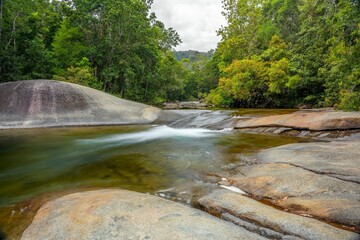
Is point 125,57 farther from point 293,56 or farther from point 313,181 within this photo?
point 313,181

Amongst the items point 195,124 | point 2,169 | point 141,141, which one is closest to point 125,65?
point 195,124

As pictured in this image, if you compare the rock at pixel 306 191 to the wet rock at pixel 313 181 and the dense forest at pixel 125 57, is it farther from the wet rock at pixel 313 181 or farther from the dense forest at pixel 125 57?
the dense forest at pixel 125 57

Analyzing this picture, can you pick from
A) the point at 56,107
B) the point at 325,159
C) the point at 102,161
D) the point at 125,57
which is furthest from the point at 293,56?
the point at 102,161

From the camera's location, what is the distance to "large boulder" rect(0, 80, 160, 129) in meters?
11.2

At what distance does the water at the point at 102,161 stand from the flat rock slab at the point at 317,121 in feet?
3.17

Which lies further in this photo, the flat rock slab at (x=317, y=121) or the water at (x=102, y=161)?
the flat rock slab at (x=317, y=121)

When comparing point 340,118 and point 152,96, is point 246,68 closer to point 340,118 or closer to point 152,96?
point 152,96

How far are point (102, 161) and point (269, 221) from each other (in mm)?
4611

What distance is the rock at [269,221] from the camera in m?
2.19

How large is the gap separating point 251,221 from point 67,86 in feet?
42.1

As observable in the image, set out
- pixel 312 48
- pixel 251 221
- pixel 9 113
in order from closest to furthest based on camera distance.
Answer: pixel 251 221 < pixel 9 113 < pixel 312 48

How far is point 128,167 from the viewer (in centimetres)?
530

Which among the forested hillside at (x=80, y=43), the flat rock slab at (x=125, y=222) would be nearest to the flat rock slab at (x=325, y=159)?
the flat rock slab at (x=125, y=222)

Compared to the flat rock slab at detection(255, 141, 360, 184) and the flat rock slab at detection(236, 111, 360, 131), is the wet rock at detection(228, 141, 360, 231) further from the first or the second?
the flat rock slab at detection(236, 111, 360, 131)
